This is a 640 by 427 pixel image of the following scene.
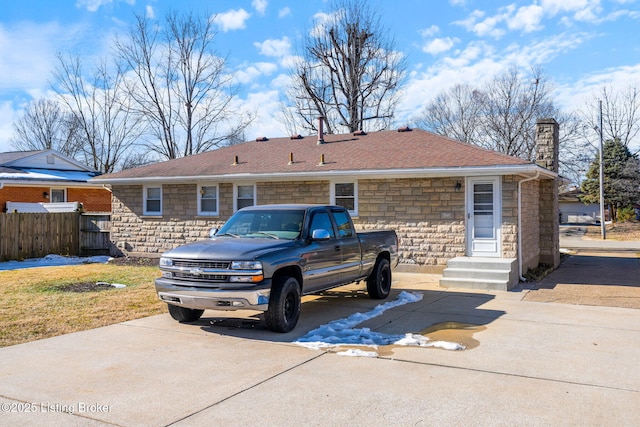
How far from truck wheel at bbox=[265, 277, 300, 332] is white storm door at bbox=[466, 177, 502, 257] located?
7.22 metres

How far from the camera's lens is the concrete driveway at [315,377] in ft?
15.3

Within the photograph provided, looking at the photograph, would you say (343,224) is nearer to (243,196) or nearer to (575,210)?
(243,196)

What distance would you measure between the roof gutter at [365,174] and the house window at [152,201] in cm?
46

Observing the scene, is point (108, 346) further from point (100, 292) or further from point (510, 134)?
point (510, 134)

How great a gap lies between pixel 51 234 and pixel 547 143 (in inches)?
653

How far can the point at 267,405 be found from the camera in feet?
16.1

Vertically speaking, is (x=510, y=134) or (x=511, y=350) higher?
(x=510, y=134)

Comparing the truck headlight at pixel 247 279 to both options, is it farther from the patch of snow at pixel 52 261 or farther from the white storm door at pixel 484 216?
the patch of snow at pixel 52 261

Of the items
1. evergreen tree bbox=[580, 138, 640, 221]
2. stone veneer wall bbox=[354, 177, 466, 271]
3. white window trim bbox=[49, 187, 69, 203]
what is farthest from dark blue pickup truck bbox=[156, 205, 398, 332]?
evergreen tree bbox=[580, 138, 640, 221]

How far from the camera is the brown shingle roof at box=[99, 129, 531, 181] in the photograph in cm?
1405

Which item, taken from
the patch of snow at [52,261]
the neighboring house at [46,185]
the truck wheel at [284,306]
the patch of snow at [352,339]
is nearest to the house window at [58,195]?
the neighboring house at [46,185]

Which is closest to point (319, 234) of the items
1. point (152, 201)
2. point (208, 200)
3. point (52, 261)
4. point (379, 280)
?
point (379, 280)

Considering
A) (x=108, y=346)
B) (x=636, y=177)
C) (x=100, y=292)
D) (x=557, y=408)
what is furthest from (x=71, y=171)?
(x=636, y=177)

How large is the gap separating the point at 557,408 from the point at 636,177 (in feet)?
157
